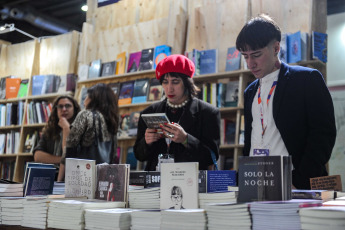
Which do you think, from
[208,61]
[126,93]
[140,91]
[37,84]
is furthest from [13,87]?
[208,61]

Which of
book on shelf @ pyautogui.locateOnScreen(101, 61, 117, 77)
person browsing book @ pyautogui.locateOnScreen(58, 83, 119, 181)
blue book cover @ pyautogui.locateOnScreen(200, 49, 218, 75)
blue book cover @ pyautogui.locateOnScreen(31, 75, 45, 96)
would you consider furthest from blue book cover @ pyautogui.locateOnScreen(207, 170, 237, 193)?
blue book cover @ pyautogui.locateOnScreen(31, 75, 45, 96)

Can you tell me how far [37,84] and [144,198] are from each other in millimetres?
4979

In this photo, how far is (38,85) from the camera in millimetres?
6109

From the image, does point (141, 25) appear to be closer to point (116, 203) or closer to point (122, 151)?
point (122, 151)

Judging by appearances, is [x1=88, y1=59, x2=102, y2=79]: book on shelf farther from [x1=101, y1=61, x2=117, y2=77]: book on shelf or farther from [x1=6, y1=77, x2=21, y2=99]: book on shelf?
[x1=6, y1=77, x2=21, y2=99]: book on shelf

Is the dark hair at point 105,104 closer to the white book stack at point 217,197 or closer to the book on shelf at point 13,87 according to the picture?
the white book stack at point 217,197

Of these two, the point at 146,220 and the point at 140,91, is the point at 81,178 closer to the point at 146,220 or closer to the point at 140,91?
Answer: the point at 146,220

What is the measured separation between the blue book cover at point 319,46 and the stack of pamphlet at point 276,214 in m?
2.97

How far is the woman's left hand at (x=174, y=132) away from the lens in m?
2.27

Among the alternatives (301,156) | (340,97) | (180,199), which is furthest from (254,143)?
(340,97)

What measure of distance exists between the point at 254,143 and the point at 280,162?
89 centimetres

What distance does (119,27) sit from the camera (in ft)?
18.1

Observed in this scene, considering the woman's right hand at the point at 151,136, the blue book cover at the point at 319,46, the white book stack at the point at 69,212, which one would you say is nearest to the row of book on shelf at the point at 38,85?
the blue book cover at the point at 319,46

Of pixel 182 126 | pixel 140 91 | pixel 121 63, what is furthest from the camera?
pixel 121 63
